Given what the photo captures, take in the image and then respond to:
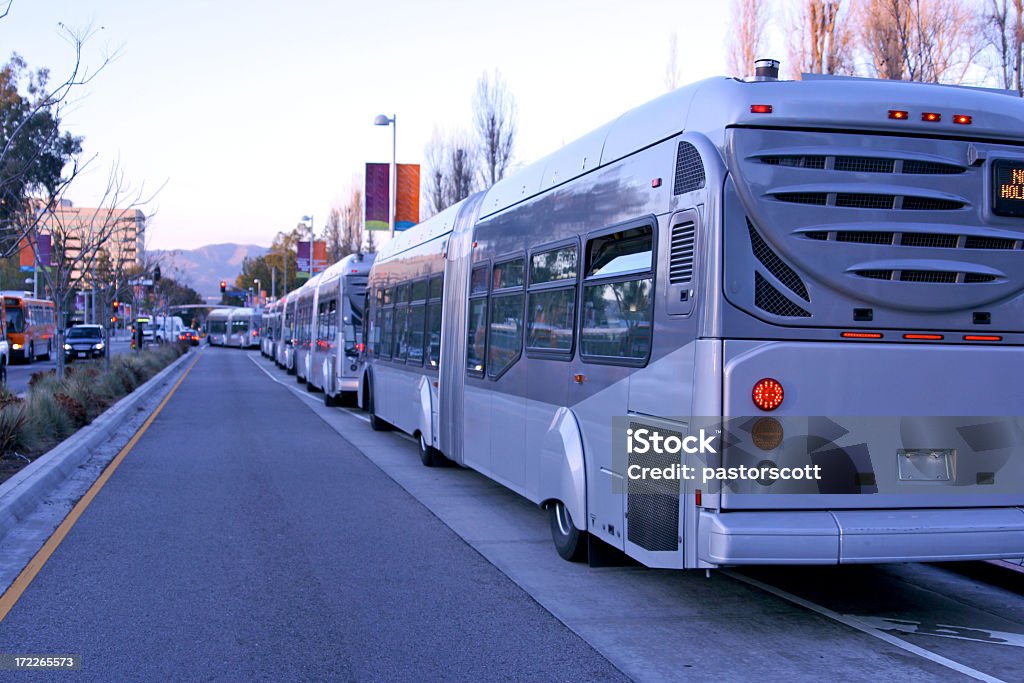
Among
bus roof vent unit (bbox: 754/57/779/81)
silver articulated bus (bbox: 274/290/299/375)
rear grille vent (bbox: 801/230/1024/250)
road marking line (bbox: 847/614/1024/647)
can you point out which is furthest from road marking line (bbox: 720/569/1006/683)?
silver articulated bus (bbox: 274/290/299/375)

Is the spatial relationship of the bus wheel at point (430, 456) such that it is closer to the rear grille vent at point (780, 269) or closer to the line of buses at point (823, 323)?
the line of buses at point (823, 323)

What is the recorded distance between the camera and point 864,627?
6465 mm

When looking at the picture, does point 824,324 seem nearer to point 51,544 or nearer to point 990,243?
point 990,243

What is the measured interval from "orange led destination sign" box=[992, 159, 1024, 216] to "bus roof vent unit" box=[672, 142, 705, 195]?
5.98ft

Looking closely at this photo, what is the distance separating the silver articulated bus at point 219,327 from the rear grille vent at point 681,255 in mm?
80328

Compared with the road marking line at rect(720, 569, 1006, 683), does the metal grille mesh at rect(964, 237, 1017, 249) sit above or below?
above

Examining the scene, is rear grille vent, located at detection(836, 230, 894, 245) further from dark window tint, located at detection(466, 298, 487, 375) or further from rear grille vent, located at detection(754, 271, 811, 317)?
dark window tint, located at detection(466, 298, 487, 375)

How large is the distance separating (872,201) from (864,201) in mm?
49

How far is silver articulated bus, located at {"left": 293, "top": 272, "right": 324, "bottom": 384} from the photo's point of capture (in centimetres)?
2869

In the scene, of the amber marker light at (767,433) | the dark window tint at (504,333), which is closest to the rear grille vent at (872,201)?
the amber marker light at (767,433)

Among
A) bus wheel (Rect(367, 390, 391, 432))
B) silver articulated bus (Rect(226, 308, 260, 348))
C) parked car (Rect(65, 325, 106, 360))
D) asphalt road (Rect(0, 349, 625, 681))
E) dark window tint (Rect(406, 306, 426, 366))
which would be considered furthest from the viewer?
silver articulated bus (Rect(226, 308, 260, 348))

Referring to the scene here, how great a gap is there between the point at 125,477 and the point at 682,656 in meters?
8.63

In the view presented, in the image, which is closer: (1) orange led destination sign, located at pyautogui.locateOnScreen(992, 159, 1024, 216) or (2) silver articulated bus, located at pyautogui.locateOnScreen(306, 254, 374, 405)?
(1) orange led destination sign, located at pyautogui.locateOnScreen(992, 159, 1024, 216)

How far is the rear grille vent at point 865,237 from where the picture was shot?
596cm
